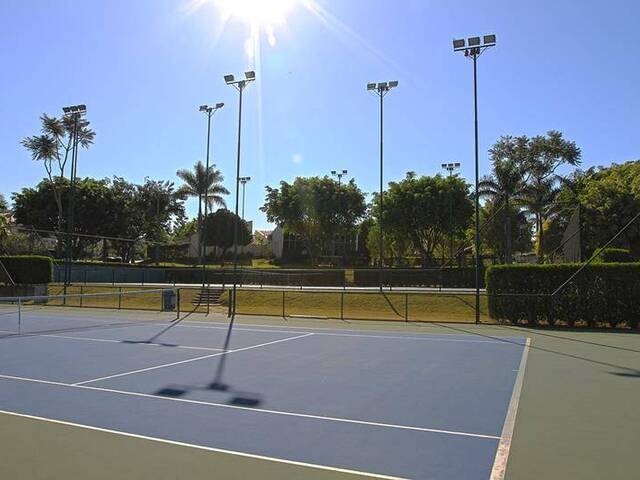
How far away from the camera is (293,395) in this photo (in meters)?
9.62

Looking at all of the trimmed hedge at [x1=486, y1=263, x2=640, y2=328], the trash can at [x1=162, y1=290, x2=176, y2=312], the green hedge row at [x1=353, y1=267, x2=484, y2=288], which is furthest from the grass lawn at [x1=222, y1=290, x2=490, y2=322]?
the green hedge row at [x1=353, y1=267, x2=484, y2=288]

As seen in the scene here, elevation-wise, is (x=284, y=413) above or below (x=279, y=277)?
below

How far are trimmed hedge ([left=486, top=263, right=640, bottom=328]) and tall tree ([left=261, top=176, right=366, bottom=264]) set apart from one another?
45.7 metres

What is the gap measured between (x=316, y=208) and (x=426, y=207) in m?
16.9

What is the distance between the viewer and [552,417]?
8.09 meters

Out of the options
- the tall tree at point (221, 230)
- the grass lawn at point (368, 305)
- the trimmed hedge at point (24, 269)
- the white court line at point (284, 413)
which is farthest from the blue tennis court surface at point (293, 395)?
the tall tree at point (221, 230)

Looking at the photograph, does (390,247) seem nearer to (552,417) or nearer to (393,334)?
(393,334)

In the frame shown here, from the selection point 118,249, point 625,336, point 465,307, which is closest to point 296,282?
point 465,307

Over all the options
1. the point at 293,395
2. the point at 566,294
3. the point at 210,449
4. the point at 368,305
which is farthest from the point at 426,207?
the point at 210,449

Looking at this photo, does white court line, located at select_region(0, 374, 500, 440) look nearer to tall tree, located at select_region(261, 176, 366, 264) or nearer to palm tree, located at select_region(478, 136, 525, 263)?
palm tree, located at select_region(478, 136, 525, 263)

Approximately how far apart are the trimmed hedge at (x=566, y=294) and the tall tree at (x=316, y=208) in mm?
45682

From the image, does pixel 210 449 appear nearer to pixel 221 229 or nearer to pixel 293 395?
pixel 293 395

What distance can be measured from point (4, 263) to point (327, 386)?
39854 mm

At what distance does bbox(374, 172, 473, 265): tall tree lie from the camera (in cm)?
6019
